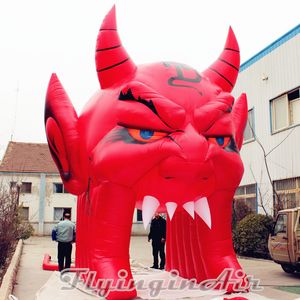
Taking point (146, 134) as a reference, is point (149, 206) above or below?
below

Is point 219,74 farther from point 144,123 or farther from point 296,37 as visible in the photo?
point 296,37

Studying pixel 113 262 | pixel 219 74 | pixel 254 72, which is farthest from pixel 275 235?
pixel 254 72

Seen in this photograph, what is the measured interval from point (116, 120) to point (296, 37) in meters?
10.2

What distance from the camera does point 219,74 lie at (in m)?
6.53

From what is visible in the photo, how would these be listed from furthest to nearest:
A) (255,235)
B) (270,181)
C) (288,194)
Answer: (270,181) → (288,194) → (255,235)

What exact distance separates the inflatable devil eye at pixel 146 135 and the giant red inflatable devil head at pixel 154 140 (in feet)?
0.04

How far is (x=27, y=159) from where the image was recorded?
32938 mm

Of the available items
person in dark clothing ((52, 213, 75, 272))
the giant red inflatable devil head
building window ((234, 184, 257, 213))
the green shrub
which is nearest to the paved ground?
the green shrub

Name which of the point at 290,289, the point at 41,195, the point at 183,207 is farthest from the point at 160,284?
the point at 41,195

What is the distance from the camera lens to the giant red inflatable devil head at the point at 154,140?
5395 mm

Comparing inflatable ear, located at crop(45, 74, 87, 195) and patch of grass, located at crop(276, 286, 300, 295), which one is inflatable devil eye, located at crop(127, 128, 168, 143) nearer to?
inflatable ear, located at crop(45, 74, 87, 195)

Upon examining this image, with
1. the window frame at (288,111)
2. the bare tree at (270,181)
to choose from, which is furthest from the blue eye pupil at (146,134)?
the window frame at (288,111)

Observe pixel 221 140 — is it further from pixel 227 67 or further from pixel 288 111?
pixel 288 111

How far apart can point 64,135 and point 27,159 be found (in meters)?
27.8
